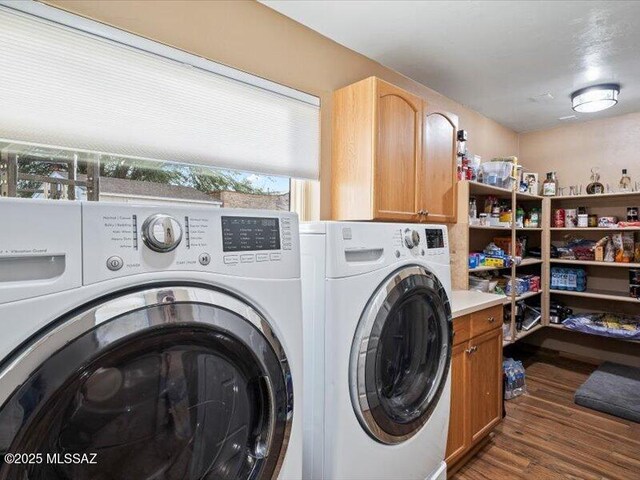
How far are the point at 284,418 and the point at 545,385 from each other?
3047 millimetres

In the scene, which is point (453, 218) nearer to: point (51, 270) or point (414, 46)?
point (414, 46)

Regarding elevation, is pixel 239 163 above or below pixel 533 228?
above

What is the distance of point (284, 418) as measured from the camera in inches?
33.4

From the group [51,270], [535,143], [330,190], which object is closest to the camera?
[51,270]

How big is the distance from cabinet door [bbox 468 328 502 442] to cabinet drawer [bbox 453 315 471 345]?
0.07 m

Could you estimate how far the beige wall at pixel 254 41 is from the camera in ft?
4.68

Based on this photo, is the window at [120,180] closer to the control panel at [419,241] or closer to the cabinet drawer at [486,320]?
the control panel at [419,241]

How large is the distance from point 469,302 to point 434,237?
0.65 meters

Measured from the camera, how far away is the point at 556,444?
2.13m

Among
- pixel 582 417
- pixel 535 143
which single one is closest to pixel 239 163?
pixel 582 417

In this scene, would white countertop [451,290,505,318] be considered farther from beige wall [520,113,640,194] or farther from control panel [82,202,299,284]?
beige wall [520,113,640,194]

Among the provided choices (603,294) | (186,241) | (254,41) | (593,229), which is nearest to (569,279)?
(603,294)

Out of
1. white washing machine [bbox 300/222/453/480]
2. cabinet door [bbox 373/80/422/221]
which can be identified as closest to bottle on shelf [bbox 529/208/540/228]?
cabinet door [bbox 373/80/422/221]

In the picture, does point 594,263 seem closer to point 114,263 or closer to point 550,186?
point 550,186
